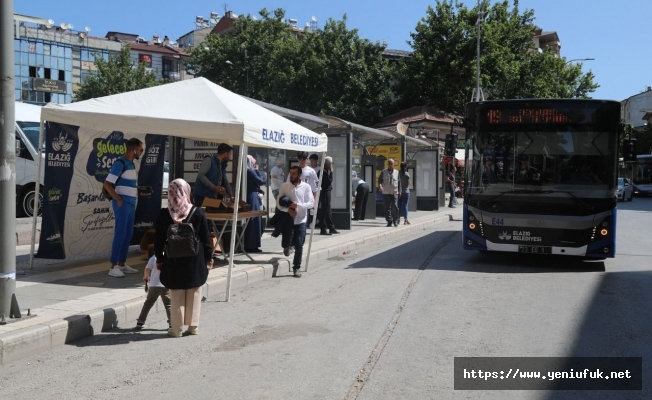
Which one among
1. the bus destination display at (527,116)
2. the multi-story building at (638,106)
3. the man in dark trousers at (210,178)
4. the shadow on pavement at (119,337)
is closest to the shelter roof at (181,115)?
the man in dark trousers at (210,178)

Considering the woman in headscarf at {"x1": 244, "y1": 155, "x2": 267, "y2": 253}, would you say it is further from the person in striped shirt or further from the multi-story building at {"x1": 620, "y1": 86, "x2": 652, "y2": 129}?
the multi-story building at {"x1": 620, "y1": 86, "x2": 652, "y2": 129}

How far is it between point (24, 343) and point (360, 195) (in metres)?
15.3

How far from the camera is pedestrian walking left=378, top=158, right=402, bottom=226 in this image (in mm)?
18672

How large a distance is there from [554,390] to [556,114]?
6953 mm

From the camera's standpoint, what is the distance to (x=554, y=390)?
4.96m

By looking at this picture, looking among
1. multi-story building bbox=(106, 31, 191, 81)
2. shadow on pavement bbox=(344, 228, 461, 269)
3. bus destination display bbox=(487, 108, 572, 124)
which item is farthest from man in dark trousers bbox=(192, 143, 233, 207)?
multi-story building bbox=(106, 31, 191, 81)

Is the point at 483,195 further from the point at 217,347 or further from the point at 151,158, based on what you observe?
the point at 217,347

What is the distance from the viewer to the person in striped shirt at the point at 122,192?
895 centimetres

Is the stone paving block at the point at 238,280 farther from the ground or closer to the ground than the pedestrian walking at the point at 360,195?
closer to the ground

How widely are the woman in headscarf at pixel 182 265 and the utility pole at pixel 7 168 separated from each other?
56.2 inches

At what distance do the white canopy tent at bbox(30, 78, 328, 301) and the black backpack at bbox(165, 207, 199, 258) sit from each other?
1686 millimetres

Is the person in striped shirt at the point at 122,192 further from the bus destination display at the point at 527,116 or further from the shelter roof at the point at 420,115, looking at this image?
the shelter roof at the point at 420,115

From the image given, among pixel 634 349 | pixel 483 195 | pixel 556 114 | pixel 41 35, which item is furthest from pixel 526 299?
pixel 41 35

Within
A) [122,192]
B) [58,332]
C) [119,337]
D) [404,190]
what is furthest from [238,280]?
[404,190]
